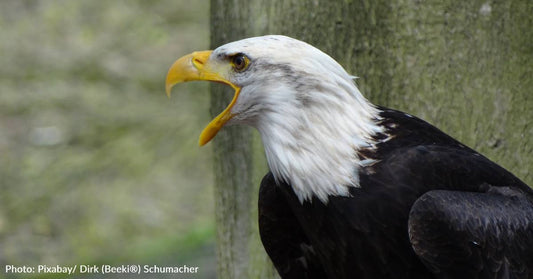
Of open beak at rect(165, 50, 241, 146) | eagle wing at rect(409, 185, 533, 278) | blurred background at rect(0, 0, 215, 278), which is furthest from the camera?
blurred background at rect(0, 0, 215, 278)

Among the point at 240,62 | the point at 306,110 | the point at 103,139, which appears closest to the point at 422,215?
the point at 306,110

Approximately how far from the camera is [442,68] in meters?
4.03

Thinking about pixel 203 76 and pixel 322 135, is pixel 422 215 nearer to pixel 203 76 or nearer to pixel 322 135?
pixel 322 135

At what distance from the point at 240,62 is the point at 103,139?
5.94 m

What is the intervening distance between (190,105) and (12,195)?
87.6 inches

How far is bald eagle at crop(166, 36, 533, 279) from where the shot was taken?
10.6ft

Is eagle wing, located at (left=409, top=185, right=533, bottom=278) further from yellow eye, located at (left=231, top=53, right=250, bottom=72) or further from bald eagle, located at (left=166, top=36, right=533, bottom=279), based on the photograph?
yellow eye, located at (left=231, top=53, right=250, bottom=72)

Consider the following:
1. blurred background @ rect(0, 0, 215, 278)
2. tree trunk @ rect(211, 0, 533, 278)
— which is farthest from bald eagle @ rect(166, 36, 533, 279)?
blurred background @ rect(0, 0, 215, 278)

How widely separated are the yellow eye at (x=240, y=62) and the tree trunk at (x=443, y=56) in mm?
789

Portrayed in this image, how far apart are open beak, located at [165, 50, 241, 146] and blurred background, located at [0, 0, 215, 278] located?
3.99 metres

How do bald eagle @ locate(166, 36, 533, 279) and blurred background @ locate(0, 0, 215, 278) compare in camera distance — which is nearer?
bald eagle @ locate(166, 36, 533, 279)

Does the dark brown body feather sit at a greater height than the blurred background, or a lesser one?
lesser

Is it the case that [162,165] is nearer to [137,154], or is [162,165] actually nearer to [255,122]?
[137,154]

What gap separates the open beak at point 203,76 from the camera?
3.45 meters
